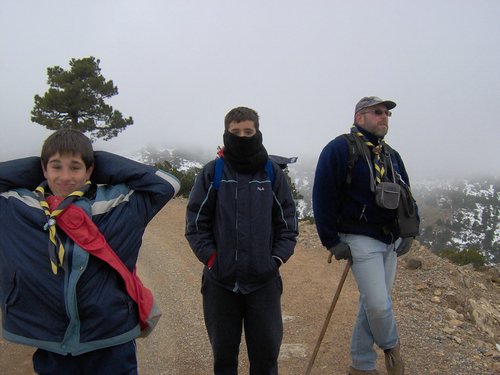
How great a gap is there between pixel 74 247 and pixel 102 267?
188 mm

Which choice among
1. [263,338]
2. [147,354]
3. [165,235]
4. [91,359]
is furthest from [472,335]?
[165,235]

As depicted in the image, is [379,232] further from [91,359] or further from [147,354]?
[147,354]

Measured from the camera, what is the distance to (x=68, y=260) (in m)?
2.05

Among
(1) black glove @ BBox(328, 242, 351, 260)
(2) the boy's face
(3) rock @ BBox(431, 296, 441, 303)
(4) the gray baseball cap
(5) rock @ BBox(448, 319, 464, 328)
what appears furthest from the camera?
(3) rock @ BBox(431, 296, 441, 303)

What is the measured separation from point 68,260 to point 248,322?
1.27 meters

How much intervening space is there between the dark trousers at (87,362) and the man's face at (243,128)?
1.46 m

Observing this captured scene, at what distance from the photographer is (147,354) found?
437cm

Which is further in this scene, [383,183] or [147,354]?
[147,354]

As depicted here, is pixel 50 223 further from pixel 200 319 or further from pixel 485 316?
pixel 485 316

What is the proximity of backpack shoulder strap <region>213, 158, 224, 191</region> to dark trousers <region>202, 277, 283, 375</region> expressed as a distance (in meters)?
0.67

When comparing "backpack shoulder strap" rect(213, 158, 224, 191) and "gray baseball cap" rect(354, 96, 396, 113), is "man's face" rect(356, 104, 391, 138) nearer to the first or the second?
"gray baseball cap" rect(354, 96, 396, 113)

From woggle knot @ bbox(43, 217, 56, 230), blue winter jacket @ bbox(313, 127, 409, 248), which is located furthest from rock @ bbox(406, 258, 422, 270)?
woggle knot @ bbox(43, 217, 56, 230)

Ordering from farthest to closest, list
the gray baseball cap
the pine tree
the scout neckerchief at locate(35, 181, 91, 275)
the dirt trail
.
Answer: the pine tree, the dirt trail, the gray baseball cap, the scout neckerchief at locate(35, 181, 91, 275)

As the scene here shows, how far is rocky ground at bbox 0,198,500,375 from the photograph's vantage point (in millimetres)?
4148
